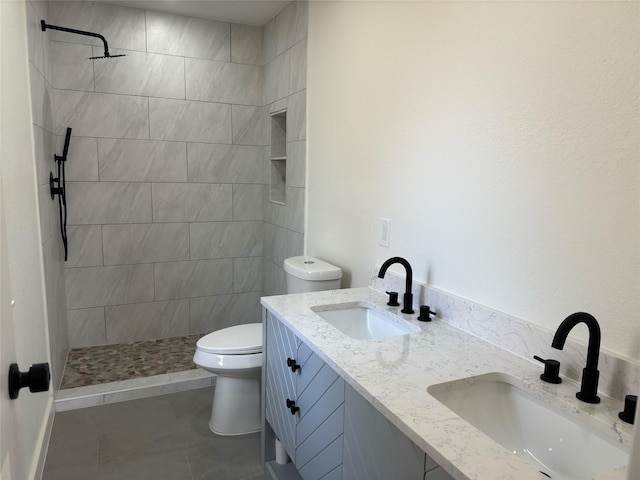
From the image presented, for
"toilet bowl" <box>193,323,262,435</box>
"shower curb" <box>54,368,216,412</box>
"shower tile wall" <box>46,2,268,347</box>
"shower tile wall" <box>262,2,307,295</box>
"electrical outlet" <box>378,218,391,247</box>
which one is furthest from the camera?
"shower tile wall" <box>46,2,268,347</box>

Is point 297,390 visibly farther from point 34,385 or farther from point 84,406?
point 84,406

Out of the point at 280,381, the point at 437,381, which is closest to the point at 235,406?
the point at 280,381

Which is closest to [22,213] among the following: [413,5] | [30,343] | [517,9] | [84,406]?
[30,343]

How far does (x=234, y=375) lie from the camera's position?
7.95ft

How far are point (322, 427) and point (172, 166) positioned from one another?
2610 mm

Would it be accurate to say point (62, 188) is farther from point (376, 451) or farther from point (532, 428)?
point (532, 428)

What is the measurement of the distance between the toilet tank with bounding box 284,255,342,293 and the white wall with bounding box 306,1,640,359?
4.8 inches

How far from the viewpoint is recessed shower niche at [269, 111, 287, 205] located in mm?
3564

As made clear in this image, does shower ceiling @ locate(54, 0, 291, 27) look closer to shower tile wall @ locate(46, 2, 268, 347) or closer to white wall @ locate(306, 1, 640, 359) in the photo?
shower tile wall @ locate(46, 2, 268, 347)

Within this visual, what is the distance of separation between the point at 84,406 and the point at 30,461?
78cm

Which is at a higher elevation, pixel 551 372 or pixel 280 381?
pixel 551 372

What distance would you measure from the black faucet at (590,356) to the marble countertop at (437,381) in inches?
1.0

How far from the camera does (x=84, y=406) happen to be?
8.92 feet

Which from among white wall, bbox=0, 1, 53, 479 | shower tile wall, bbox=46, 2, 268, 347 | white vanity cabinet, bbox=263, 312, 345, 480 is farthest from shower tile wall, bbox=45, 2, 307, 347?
white vanity cabinet, bbox=263, 312, 345, 480
